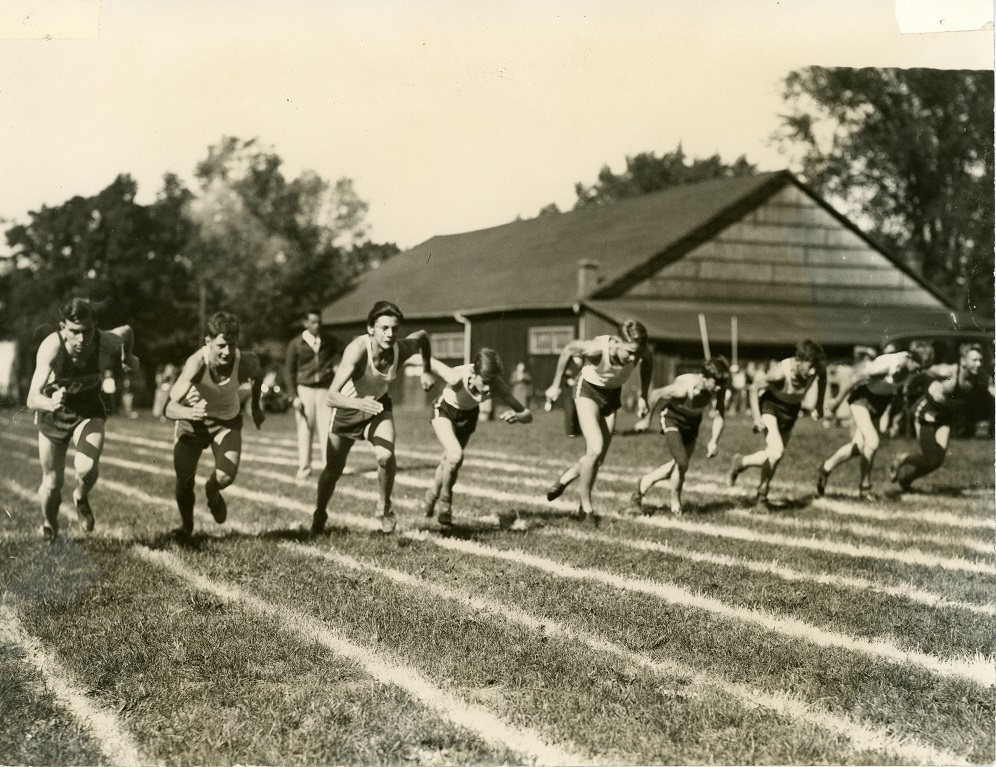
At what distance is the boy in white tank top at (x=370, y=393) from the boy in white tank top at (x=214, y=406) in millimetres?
558

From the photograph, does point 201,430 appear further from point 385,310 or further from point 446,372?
point 446,372

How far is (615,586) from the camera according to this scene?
5.21m

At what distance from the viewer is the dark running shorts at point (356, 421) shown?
6.33 meters

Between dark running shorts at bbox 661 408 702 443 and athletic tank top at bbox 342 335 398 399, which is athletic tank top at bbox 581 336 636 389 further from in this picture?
athletic tank top at bbox 342 335 398 399

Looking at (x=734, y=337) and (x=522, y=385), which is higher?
(x=734, y=337)

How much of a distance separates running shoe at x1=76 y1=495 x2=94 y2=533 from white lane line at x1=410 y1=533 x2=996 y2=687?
2776 millimetres

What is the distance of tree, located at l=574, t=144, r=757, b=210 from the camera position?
704 centimetres

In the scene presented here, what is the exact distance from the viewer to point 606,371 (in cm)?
712

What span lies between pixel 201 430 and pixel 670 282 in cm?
752

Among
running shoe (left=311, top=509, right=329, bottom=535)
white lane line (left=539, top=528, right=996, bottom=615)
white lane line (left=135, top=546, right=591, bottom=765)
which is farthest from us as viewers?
running shoe (left=311, top=509, right=329, bottom=535)

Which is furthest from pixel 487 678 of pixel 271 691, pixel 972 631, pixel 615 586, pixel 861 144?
pixel 861 144

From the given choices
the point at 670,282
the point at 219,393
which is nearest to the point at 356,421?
the point at 219,393

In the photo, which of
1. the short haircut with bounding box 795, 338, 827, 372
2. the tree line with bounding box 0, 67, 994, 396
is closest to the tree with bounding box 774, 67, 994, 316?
the tree line with bounding box 0, 67, 994, 396

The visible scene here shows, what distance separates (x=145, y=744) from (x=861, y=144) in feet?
31.7
